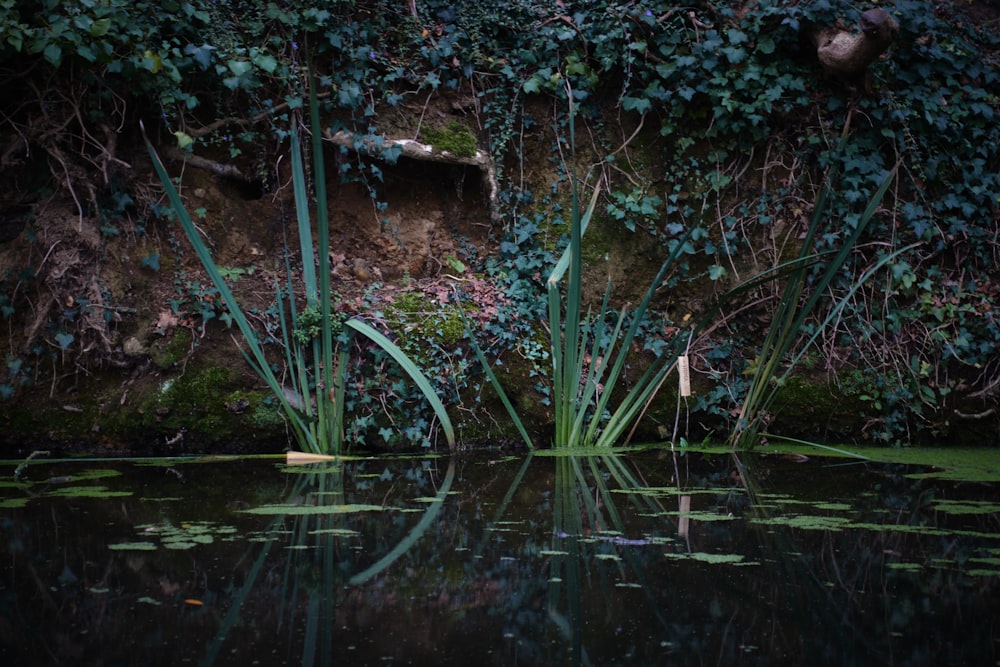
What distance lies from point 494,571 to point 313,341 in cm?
197

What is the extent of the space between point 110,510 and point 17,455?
1.36m

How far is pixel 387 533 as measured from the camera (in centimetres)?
211

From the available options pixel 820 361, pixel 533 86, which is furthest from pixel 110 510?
pixel 820 361

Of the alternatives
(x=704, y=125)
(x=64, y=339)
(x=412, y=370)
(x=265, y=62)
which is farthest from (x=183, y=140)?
(x=704, y=125)

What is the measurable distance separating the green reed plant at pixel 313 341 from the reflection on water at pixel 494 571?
1.45ft

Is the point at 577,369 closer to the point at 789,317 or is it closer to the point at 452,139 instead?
the point at 789,317

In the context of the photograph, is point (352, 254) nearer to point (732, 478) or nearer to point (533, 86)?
point (533, 86)

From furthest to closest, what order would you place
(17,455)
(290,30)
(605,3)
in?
1. (605,3)
2. (290,30)
3. (17,455)

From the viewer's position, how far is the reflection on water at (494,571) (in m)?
1.35

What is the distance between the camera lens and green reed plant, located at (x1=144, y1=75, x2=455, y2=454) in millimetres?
3207

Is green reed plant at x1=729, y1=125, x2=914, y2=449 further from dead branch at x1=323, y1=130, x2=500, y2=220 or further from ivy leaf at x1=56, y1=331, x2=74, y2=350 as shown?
ivy leaf at x1=56, y1=331, x2=74, y2=350

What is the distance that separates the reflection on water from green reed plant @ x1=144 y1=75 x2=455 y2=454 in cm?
44

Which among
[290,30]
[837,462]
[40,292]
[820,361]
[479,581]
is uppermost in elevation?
[290,30]

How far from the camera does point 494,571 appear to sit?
5.77 ft
